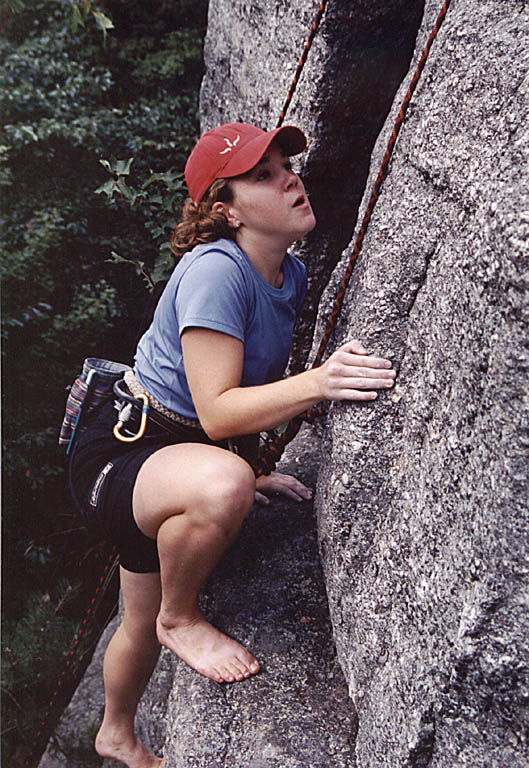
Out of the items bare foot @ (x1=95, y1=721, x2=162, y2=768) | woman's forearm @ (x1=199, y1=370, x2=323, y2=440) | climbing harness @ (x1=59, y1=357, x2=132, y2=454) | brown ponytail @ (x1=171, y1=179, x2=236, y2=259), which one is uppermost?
brown ponytail @ (x1=171, y1=179, x2=236, y2=259)

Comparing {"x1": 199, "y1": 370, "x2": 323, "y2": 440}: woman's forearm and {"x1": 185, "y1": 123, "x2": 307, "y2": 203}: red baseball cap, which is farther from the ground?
{"x1": 185, "y1": 123, "x2": 307, "y2": 203}: red baseball cap

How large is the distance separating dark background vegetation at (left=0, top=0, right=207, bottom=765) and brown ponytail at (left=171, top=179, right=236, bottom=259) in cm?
249

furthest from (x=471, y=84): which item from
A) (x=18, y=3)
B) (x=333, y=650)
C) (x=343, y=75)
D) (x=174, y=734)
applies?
(x=18, y=3)

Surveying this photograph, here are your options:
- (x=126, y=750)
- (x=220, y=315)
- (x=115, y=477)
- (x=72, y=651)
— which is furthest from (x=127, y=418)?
(x=72, y=651)

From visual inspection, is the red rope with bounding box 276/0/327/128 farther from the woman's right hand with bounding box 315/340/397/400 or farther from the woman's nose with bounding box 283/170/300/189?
the woman's right hand with bounding box 315/340/397/400

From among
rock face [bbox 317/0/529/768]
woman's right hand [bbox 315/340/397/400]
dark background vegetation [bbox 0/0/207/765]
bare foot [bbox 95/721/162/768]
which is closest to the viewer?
rock face [bbox 317/0/529/768]

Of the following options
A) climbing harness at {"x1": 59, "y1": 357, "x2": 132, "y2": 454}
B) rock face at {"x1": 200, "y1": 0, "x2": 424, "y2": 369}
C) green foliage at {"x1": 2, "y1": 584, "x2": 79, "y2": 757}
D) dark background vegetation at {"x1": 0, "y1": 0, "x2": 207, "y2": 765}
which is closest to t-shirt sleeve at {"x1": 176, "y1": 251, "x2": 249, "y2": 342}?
climbing harness at {"x1": 59, "y1": 357, "x2": 132, "y2": 454}

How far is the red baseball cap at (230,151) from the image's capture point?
2.50m

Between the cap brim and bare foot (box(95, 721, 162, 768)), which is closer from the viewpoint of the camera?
the cap brim

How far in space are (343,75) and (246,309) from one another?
1345 millimetres

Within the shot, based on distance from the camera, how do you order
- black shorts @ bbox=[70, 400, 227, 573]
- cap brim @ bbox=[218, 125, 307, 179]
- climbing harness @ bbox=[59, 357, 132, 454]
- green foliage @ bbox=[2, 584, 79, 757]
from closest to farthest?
cap brim @ bbox=[218, 125, 307, 179], black shorts @ bbox=[70, 400, 227, 573], climbing harness @ bbox=[59, 357, 132, 454], green foliage @ bbox=[2, 584, 79, 757]

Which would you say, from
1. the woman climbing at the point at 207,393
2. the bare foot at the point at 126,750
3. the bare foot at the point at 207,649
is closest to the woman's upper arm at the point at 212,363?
the woman climbing at the point at 207,393

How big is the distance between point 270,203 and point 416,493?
3.74 ft

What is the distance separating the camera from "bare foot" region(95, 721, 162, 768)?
3.02 m
